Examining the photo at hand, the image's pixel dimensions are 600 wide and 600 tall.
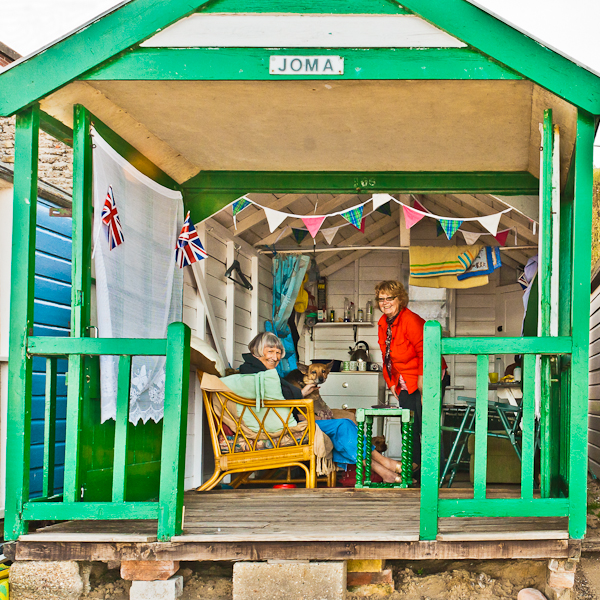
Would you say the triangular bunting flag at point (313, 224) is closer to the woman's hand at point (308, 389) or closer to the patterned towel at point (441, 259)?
the woman's hand at point (308, 389)

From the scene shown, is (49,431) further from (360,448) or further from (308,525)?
(360,448)

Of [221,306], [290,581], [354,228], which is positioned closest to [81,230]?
[290,581]

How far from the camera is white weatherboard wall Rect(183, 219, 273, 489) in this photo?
212 inches

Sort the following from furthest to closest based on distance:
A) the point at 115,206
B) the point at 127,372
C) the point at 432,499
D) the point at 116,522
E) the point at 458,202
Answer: the point at 458,202
the point at 115,206
the point at 116,522
the point at 127,372
the point at 432,499

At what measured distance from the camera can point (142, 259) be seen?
168 inches

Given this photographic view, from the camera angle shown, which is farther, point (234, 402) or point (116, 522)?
point (234, 402)

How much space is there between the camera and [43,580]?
296 centimetres

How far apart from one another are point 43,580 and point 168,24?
255 cm

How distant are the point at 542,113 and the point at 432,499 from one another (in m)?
2.07

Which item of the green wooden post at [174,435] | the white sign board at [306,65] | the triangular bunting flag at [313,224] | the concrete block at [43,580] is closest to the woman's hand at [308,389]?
the triangular bunting flag at [313,224]

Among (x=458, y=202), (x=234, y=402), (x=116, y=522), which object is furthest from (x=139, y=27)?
(x=458, y=202)

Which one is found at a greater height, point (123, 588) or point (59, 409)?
point (59, 409)

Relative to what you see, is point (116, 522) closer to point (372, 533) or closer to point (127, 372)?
point (127, 372)

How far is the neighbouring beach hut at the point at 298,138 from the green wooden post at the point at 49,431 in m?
0.01
